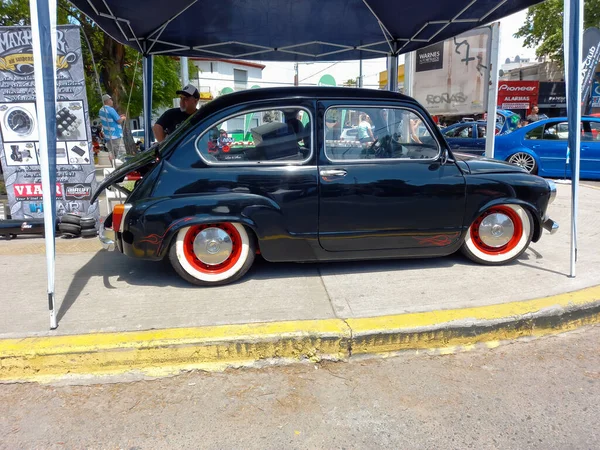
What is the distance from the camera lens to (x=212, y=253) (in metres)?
3.73

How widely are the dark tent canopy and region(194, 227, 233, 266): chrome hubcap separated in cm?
324

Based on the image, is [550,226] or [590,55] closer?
[550,226]

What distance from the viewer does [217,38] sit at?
682cm

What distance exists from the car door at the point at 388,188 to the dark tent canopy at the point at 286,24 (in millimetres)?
2649

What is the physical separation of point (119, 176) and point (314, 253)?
184 centimetres

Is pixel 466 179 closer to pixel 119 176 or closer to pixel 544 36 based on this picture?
pixel 119 176

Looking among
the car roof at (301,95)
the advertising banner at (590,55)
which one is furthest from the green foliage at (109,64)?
the advertising banner at (590,55)

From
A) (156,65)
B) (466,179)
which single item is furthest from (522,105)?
(466,179)

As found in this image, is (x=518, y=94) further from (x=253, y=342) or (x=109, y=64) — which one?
(x=253, y=342)

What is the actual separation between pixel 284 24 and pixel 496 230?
4462mm

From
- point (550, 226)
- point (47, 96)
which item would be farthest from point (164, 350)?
point (550, 226)

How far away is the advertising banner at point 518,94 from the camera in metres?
27.7

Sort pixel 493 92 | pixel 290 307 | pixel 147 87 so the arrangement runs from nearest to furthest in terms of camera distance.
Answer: pixel 290 307 < pixel 147 87 < pixel 493 92

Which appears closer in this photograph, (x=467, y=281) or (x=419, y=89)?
(x=467, y=281)
